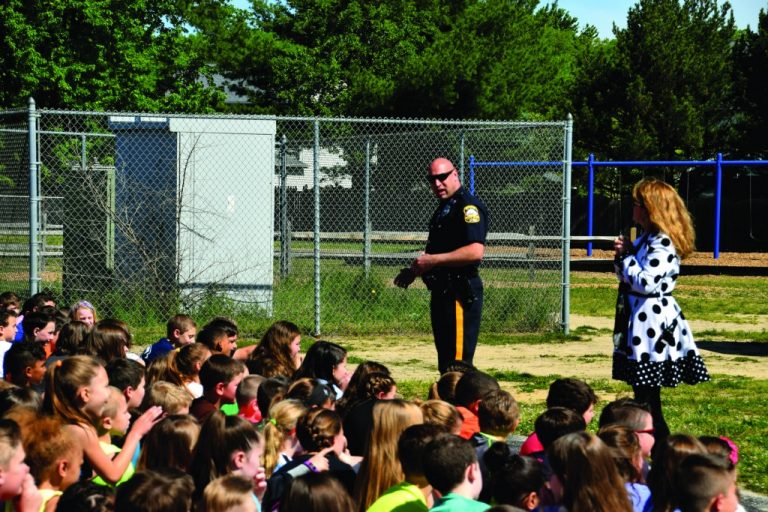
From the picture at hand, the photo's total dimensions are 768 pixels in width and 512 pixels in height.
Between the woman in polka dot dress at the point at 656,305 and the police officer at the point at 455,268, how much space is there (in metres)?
1.37

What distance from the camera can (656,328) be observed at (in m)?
6.41

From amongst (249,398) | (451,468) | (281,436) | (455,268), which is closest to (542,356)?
(455,268)

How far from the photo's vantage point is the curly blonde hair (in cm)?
642

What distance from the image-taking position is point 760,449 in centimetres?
710

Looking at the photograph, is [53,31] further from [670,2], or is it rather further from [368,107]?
[670,2]

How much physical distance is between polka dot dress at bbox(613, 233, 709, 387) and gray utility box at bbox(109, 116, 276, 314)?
664cm

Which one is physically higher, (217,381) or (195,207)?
(195,207)

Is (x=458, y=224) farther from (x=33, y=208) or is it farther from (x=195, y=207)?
(x=195, y=207)

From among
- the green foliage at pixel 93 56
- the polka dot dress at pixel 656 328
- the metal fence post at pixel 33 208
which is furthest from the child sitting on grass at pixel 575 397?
the green foliage at pixel 93 56

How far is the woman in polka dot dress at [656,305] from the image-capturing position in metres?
6.40

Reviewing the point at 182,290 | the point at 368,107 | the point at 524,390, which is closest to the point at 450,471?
the point at 524,390

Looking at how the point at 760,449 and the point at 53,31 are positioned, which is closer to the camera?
the point at 760,449

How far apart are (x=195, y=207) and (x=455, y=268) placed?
5.66 meters

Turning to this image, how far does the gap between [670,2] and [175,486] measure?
34.2m
